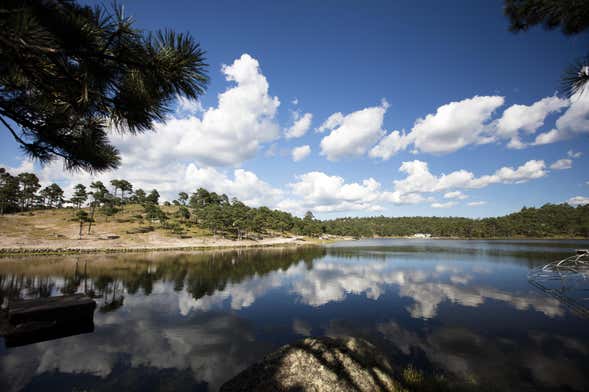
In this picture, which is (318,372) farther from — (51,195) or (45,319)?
(51,195)

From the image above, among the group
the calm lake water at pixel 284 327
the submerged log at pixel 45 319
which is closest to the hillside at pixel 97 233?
the calm lake water at pixel 284 327

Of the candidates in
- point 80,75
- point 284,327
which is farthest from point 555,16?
point 284,327

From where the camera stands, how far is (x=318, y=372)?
8.39 meters

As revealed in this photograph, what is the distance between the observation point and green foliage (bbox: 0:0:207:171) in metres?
3.32

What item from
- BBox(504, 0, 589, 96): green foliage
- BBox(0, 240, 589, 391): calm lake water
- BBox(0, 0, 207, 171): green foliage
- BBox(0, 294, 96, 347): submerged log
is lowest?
BBox(0, 240, 589, 391): calm lake water

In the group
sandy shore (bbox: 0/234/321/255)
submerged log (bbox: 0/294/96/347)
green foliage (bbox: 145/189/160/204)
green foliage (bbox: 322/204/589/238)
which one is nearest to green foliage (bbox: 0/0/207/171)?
submerged log (bbox: 0/294/96/347)

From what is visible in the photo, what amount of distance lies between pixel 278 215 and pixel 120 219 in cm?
7123

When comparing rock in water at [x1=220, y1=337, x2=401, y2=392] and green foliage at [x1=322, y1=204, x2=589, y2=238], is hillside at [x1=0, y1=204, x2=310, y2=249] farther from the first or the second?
green foliage at [x1=322, y1=204, x2=589, y2=238]

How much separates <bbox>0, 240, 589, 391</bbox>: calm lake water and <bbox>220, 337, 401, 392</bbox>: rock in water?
9.58 ft

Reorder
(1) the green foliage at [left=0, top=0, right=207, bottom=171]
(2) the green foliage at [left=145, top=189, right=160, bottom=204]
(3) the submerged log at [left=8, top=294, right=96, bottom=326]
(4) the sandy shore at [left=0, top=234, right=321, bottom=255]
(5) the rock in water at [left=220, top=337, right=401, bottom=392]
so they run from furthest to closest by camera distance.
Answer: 1. (2) the green foliage at [left=145, top=189, right=160, bottom=204]
2. (4) the sandy shore at [left=0, top=234, right=321, bottom=255]
3. (3) the submerged log at [left=8, top=294, right=96, bottom=326]
4. (5) the rock in water at [left=220, top=337, right=401, bottom=392]
5. (1) the green foliage at [left=0, top=0, right=207, bottom=171]

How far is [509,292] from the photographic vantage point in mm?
26078

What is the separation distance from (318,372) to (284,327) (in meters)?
9.10

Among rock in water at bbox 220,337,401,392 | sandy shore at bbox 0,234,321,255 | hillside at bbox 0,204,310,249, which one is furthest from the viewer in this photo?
hillside at bbox 0,204,310,249

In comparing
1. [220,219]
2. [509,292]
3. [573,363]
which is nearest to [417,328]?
[573,363]
